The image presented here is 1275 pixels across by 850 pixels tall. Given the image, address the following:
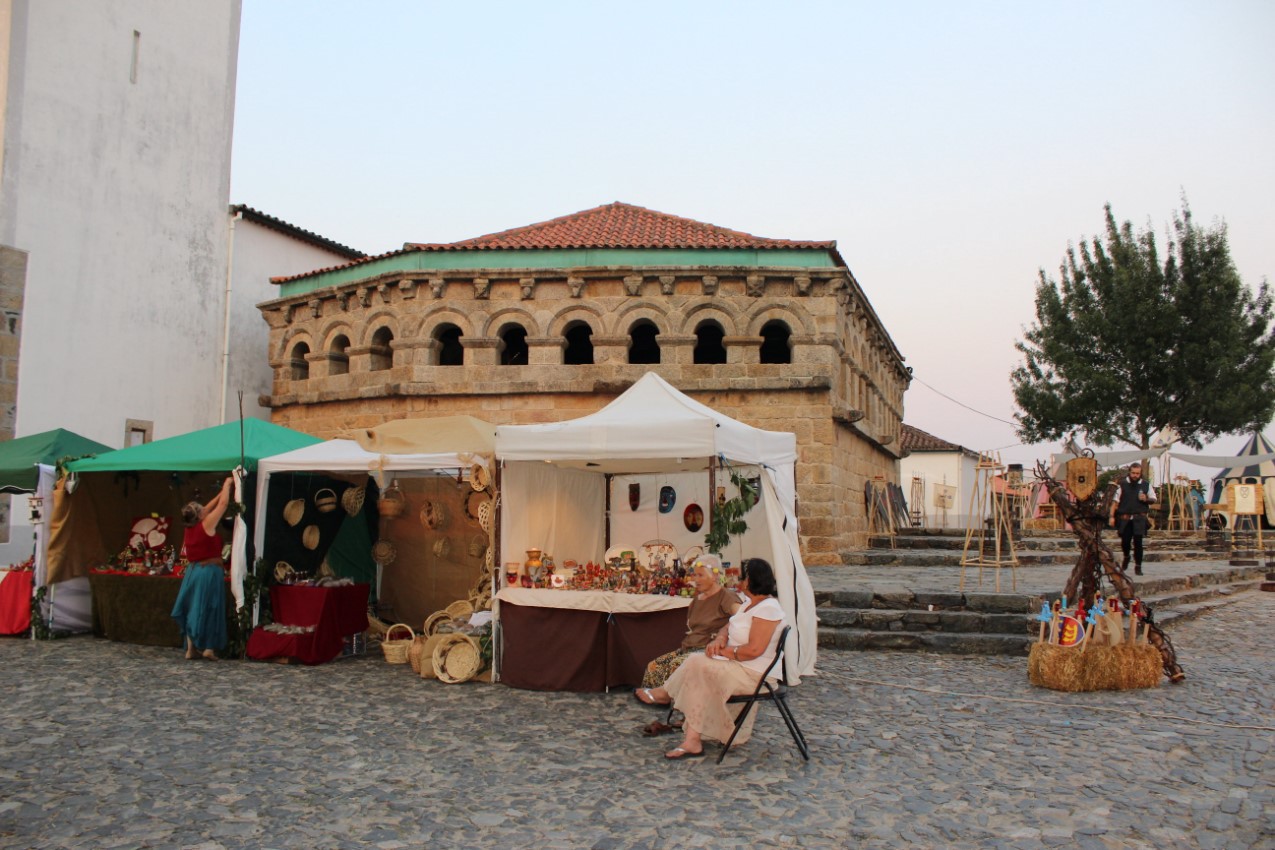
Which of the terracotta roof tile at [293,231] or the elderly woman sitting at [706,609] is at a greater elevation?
the terracotta roof tile at [293,231]

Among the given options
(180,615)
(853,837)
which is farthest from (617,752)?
(180,615)

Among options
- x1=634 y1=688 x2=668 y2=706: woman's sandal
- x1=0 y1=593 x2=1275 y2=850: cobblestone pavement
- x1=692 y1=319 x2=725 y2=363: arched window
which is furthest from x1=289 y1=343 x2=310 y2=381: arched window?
x1=634 y1=688 x2=668 y2=706: woman's sandal

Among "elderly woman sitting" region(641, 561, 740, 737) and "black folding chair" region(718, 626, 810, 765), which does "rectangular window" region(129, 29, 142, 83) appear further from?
"black folding chair" region(718, 626, 810, 765)

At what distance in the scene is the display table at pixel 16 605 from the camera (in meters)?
10.4

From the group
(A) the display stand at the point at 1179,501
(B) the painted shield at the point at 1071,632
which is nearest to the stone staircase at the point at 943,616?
(B) the painted shield at the point at 1071,632

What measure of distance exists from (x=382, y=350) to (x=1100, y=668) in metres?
13.4

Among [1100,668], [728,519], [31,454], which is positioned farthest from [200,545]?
[1100,668]

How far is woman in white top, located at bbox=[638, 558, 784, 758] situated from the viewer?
5570 millimetres

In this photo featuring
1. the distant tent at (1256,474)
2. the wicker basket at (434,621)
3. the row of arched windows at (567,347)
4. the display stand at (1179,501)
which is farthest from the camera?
the display stand at (1179,501)

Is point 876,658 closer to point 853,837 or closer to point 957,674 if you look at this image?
point 957,674

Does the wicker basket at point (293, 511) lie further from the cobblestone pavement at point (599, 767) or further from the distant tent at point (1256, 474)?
the distant tent at point (1256, 474)

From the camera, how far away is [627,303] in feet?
51.2

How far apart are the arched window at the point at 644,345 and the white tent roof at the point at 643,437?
8.79 m

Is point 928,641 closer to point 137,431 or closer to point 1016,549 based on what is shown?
point 1016,549
